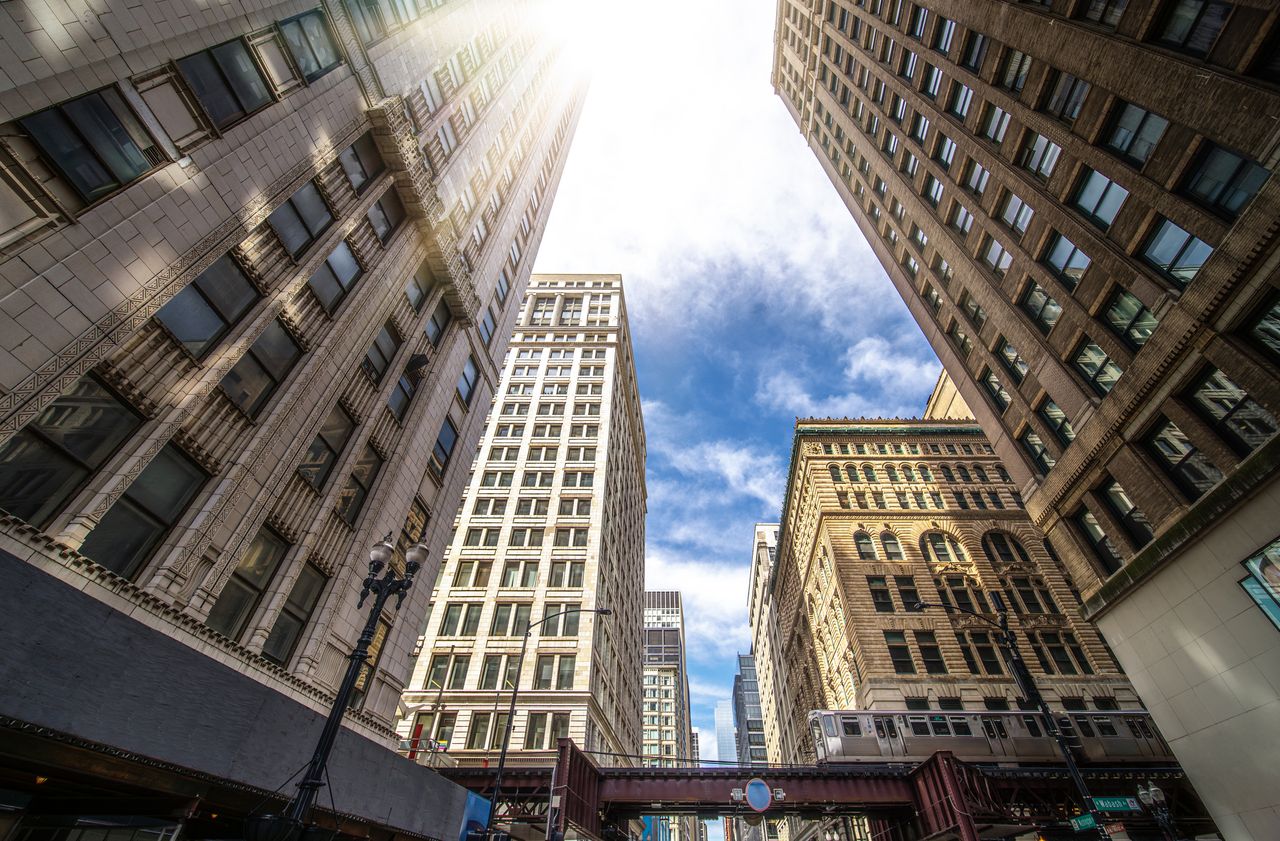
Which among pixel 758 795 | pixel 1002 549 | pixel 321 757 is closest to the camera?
pixel 321 757

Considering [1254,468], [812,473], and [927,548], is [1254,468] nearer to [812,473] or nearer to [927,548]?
[927,548]

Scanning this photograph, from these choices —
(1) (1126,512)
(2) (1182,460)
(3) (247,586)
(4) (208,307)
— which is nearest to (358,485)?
(3) (247,586)

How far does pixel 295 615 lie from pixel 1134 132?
100ft

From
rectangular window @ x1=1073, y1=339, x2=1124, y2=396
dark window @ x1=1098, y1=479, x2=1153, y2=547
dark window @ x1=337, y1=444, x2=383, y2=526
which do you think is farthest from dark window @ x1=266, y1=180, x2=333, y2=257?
dark window @ x1=1098, y1=479, x2=1153, y2=547

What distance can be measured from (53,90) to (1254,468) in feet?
91.9

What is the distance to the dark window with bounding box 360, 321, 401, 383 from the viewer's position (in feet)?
60.1

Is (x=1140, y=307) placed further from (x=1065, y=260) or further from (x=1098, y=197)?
(x=1098, y=197)

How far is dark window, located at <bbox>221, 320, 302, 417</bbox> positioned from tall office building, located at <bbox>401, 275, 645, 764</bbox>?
14.7 metres

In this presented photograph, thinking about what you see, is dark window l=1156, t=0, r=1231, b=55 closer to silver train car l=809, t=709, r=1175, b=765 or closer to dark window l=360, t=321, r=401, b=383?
dark window l=360, t=321, r=401, b=383

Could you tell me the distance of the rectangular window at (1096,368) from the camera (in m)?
21.6

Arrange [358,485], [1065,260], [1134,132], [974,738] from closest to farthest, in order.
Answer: [358,485] → [1134,132] → [1065,260] → [974,738]

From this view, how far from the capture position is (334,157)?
1669 cm

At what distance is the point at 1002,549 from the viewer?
50.6 metres

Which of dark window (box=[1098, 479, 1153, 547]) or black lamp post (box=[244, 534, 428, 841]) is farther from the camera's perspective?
dark window (box=[1098, 479, 1153, 547])
